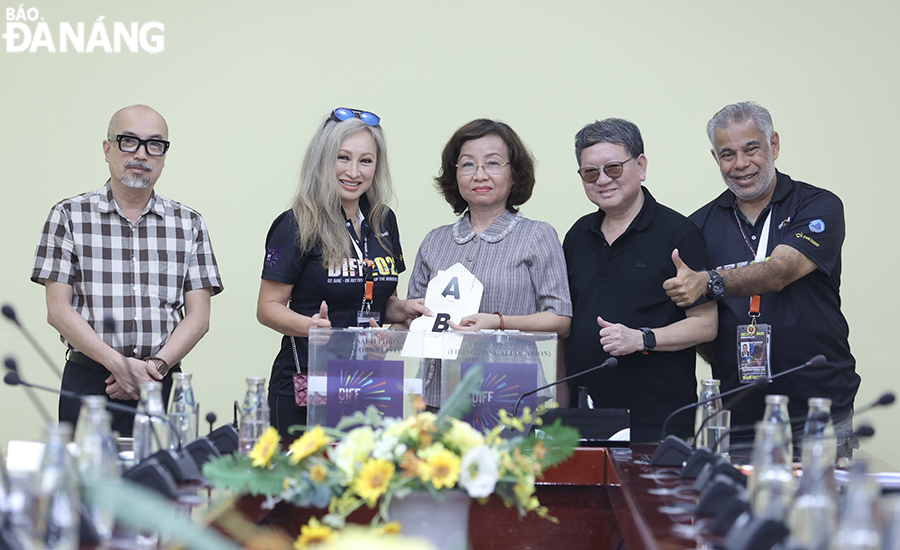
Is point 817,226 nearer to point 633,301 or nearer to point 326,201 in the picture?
point 633,301

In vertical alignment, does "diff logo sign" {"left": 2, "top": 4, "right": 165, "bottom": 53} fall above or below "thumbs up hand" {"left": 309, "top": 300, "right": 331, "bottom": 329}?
above

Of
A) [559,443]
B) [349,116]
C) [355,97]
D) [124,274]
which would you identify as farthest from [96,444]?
[355,97]

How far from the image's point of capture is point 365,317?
301cm

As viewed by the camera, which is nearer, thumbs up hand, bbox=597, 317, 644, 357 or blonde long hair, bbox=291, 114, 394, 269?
thumbs up hand, bbox=597, 317, 644, 357

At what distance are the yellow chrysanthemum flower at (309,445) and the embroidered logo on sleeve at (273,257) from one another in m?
1.55

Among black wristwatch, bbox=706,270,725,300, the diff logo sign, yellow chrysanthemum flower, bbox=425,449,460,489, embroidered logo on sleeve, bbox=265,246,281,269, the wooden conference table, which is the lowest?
the wooden conference table

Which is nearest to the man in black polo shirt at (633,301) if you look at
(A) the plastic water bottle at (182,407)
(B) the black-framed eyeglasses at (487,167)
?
(B) the black-framed eyeglasses at (487,167)

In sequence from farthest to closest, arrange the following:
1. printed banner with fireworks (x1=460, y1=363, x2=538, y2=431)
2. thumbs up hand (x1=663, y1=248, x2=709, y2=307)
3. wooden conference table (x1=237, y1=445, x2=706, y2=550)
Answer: thumbs up hand (x1=663, y1=248, x2=709, y2=307), printed banner with fireworks (x1=460, y1=363, x2=538, y2=431), wooden conference table (x1=237, y1=445, x2=706, y2=550)

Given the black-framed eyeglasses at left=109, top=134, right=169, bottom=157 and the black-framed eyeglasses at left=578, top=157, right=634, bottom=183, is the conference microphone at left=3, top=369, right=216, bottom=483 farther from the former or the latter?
the black-framed eyeglasses at left=578, top=157, right=634, bottom=183

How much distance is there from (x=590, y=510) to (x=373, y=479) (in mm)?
897

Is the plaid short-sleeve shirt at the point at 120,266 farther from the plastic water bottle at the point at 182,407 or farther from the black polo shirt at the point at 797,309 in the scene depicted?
the black polo shirt at the point at 797,309

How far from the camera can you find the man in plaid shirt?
10.1 ft

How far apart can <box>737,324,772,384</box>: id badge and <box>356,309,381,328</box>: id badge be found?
4.21 ft

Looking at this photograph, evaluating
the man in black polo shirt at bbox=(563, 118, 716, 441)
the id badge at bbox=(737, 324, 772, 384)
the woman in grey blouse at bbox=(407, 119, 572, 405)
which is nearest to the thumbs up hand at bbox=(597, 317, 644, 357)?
the man in black polo shirt at bbox=(563, 118, 716, 441)
